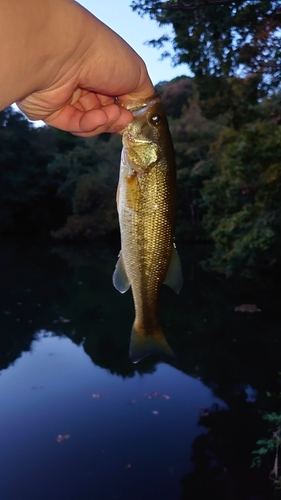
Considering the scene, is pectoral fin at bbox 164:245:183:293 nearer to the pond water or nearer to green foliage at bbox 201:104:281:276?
the pond water

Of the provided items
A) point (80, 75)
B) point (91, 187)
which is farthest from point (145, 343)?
point (91, 187)

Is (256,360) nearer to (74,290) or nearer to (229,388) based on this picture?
(229,388)

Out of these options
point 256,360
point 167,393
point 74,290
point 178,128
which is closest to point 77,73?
point 167,393

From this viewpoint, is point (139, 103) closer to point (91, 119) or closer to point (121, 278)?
point (91, 119)

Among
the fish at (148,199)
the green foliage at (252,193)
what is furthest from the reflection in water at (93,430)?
the green foliage at (252,193)

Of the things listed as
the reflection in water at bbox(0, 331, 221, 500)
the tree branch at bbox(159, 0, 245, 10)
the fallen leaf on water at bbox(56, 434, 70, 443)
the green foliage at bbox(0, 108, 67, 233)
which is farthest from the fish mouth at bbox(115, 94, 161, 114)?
the green foliage at bbox(0, 108, 67, 233)

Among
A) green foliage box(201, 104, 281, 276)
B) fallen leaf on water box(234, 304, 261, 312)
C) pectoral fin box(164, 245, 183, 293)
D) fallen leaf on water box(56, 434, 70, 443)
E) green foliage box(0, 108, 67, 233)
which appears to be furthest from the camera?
green foliage box(0, 108, 67, 233)
